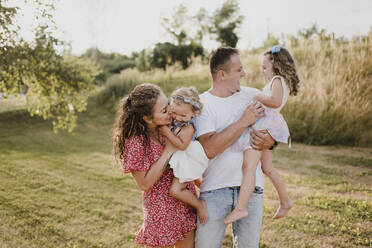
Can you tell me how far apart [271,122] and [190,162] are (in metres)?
0.75

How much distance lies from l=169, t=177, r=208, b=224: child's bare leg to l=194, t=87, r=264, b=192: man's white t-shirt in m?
0.13

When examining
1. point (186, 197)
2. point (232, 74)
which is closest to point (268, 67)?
point (232, 74)

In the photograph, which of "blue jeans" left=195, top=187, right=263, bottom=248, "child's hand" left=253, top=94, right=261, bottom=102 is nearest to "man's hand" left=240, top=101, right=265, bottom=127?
"child's hand" left=253, top=94, right=261, bottom=102

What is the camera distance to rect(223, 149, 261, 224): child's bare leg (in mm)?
2010

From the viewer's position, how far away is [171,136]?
2.03 m

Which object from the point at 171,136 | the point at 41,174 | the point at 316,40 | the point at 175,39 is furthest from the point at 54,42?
the point at 175,39

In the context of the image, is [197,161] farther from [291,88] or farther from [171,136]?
[291,88]

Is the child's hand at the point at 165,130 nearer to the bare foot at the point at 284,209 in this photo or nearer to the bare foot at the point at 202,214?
the bare foot at the point at 202,214

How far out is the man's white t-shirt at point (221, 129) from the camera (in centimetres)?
209

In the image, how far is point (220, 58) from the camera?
2242 mm

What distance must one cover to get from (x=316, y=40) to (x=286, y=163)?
5215 mm

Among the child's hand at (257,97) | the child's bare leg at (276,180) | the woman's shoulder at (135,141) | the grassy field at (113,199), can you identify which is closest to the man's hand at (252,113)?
the child's hand at (257,97)

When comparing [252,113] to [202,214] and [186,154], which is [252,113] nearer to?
[186,154]

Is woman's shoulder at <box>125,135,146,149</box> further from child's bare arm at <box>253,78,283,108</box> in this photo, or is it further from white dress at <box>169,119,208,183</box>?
child's bare arm at <box>253,78,283,108</box>
